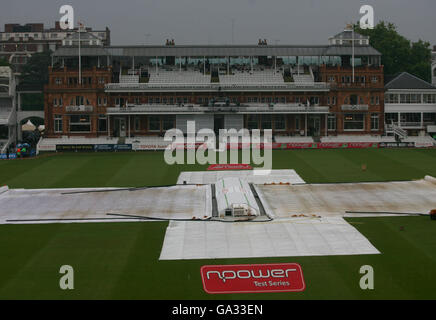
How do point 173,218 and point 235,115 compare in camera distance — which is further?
point 235,115

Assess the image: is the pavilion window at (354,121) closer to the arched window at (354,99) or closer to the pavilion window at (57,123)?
Result: the arched window at (354,99)

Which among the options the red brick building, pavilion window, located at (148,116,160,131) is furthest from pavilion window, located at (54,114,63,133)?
pavilion window, located at (148,116,160,131)

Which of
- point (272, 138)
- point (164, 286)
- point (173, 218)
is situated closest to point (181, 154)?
point (272, 138)

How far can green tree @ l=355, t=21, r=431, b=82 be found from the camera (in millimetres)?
116162

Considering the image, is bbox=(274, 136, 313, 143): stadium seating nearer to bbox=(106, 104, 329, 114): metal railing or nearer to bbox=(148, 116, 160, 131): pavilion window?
bbox=(106, 104, 329, 114): metal railing

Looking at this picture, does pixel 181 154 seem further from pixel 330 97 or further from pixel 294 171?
pixel 330 97

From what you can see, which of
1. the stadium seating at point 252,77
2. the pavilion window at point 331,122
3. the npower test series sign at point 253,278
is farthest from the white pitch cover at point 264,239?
the stadium seating at point 252,77

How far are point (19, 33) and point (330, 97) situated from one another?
370 ft

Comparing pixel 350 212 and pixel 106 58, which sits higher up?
pixel 106 58

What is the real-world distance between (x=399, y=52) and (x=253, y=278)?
336 ft

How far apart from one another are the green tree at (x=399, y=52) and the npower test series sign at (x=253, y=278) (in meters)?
96.9

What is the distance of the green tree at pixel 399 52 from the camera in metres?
116
